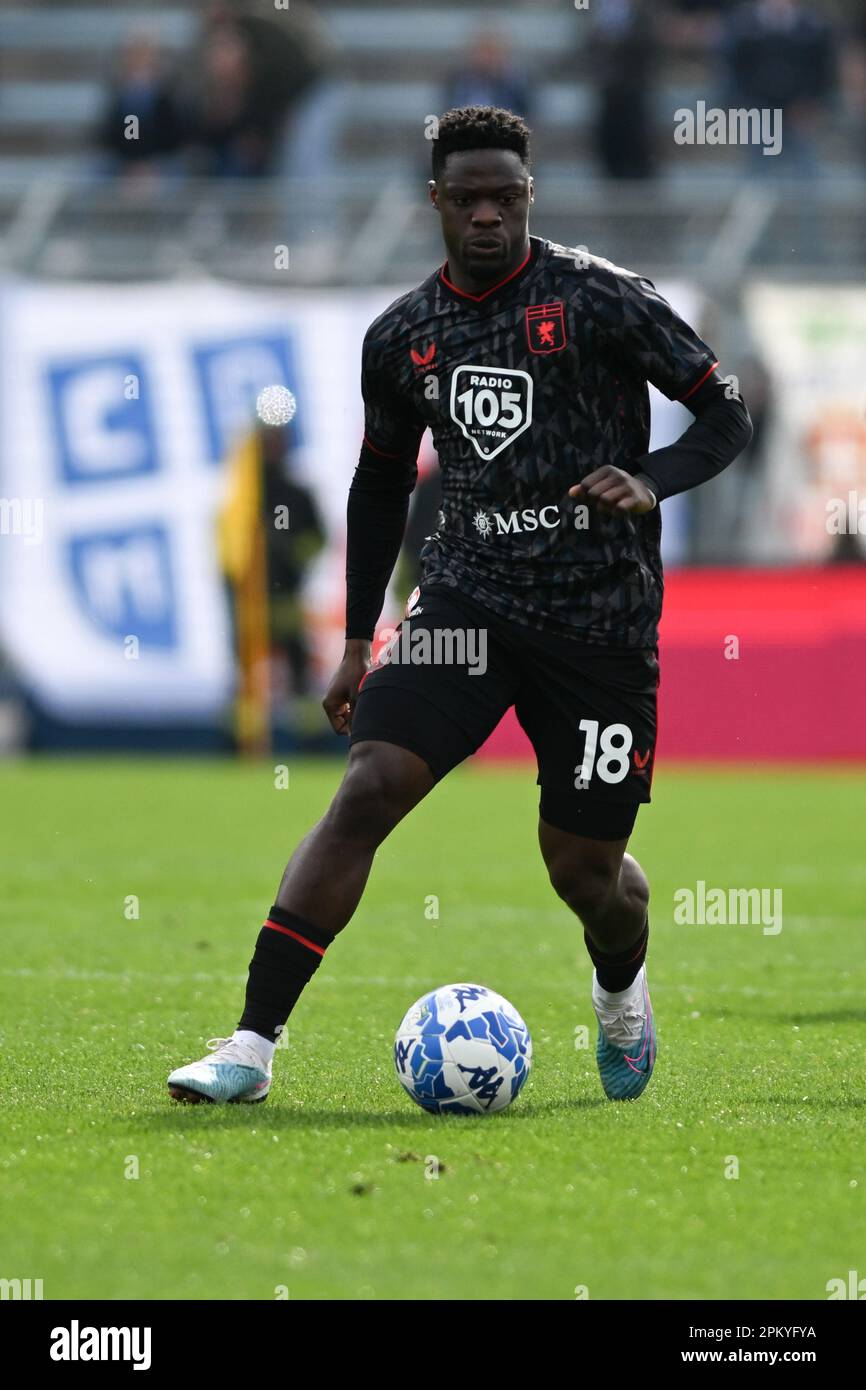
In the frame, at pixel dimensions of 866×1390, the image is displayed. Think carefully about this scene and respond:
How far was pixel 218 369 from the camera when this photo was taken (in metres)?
Answer: 18.0

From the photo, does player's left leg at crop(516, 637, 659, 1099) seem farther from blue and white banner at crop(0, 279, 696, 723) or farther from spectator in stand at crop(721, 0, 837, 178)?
spectator in stand at crop(721, 0, 837, 178)

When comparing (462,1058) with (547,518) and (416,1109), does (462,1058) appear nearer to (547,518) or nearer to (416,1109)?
(416,1109)

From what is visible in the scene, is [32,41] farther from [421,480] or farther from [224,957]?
A: [224,957]

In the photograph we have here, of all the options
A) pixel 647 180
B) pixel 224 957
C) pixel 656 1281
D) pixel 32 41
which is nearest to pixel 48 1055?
pixel 224 957

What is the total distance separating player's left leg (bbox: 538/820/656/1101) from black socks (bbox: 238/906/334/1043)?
2.00 ft

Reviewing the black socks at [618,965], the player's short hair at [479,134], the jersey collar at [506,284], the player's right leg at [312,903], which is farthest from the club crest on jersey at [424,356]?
the black socks at [618,965]

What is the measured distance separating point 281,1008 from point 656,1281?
1691mm

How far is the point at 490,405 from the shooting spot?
533 centimetres

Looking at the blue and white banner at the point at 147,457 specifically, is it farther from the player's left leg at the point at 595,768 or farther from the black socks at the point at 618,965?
the player's left leg at the point at 595,768

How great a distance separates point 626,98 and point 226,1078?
629 inches

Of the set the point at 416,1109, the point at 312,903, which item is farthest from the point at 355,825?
A: the point at 416,1109

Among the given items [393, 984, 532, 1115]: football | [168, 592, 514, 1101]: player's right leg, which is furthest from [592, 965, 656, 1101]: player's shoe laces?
[168, 592, 514, 1101]: player's right leg

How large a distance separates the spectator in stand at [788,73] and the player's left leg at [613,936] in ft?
46.8
